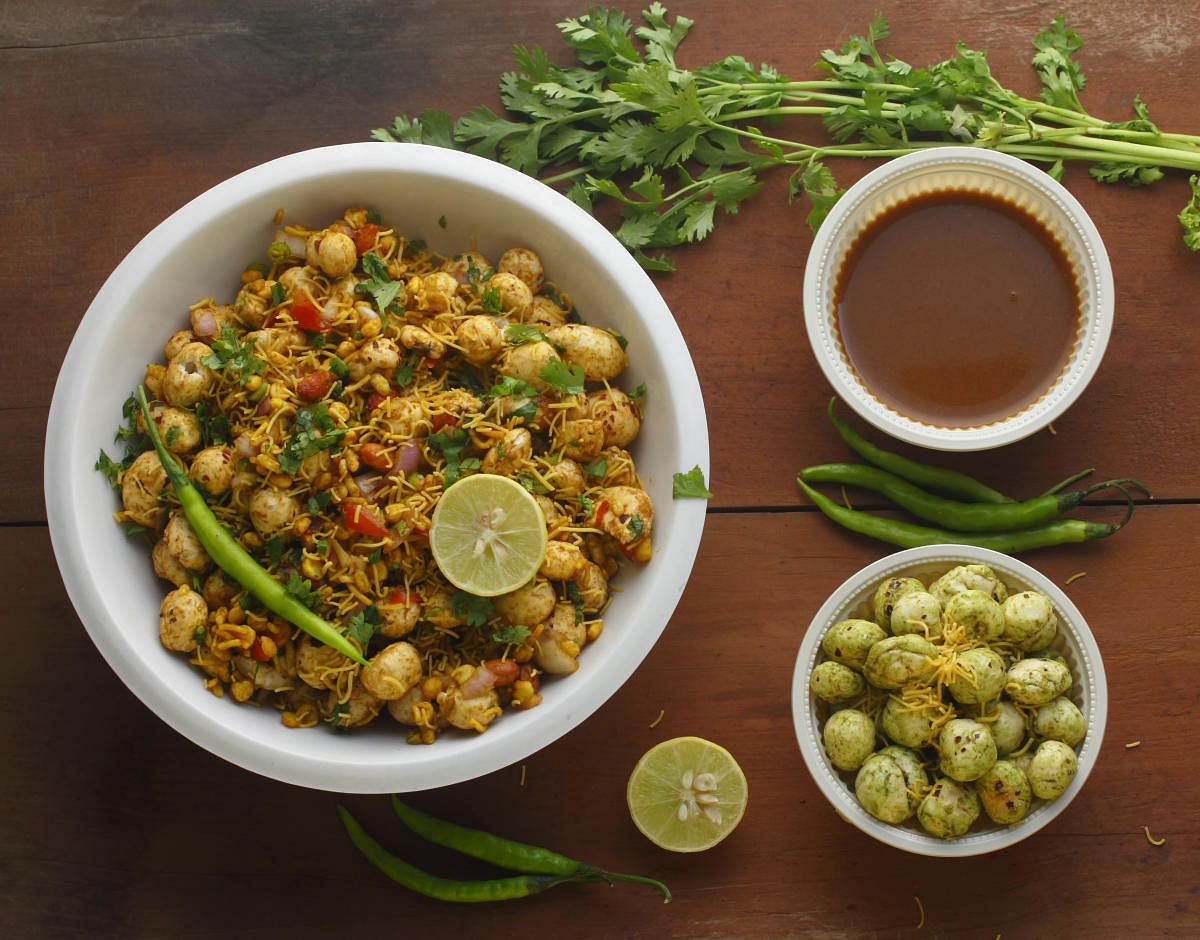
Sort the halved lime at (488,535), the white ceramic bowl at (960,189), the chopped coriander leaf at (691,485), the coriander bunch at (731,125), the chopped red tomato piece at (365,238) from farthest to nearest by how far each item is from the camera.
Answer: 1. the coriander bunch at (731,125)
2. the white ceramic bowl at (960,189)
3. the chopped red tomato piece at (365,238)
4. the chopped coriander leaf at (691,485)
5. the halved lime at (488,535)

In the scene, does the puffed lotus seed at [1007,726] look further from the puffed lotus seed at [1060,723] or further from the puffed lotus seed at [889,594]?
the puffed lotus seed at [889,594]

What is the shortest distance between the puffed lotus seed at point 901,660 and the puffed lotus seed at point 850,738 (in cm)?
12

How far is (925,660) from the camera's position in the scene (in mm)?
2193

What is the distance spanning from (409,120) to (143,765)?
2017 millimetres

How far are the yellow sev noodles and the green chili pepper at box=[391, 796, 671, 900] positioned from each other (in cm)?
48

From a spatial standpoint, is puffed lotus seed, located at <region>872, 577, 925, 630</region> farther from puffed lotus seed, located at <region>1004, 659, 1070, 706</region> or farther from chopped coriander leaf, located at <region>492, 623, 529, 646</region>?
chopped coriander leaf, located at <region>492, 623, 529, 646</region>

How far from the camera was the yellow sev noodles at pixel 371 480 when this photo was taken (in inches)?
82.9

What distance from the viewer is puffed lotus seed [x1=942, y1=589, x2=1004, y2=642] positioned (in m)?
2.23

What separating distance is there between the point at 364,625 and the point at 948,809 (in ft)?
4.78

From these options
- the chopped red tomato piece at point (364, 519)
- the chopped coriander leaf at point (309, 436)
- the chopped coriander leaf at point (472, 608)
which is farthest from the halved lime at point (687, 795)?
the chopped coriander leaf at point (309, 436)

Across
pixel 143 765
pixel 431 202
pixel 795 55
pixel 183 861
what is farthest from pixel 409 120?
pixel 183 861

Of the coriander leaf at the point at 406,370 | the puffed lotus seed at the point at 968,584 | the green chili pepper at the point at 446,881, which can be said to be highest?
the coriander leaf at the point at 406,370

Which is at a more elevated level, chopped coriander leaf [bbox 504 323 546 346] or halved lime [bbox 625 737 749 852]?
chopped coriander leaf [bbox 504 323 546 346]

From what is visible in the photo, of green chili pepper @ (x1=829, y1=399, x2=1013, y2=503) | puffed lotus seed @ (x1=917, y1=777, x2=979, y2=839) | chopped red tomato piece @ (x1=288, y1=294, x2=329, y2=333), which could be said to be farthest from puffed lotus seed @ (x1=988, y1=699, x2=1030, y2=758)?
chopped red tomato piece @ (x1=288, y1=294, x2=329, y2=333)
